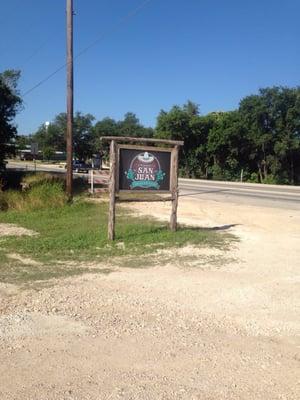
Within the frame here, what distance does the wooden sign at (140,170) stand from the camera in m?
9.56

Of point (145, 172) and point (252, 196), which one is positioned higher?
point (145, 172)

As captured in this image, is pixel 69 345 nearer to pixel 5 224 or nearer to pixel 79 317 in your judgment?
pixel 79 317

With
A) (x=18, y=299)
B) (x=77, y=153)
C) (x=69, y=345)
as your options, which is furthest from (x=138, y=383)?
(x=77, y=153)

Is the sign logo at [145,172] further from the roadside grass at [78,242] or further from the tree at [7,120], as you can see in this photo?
the tree at [7,120]

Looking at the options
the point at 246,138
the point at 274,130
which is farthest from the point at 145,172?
the point at 246,138

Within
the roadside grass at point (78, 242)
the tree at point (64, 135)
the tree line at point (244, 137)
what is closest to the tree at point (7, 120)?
the tree line at point (244, 137)

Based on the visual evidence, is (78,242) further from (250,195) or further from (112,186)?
(250,195)

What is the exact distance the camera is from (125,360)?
13.2ft

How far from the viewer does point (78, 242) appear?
903cm

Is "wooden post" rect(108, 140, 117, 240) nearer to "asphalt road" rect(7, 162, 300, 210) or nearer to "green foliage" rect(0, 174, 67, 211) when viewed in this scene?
"green foliage" rect(0, 174, 67, 211)

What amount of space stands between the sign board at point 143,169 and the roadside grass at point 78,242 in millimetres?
1026

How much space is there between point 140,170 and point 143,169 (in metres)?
0.08

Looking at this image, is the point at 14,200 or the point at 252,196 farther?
the point at 252,196

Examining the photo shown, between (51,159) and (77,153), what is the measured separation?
19.1 metres
